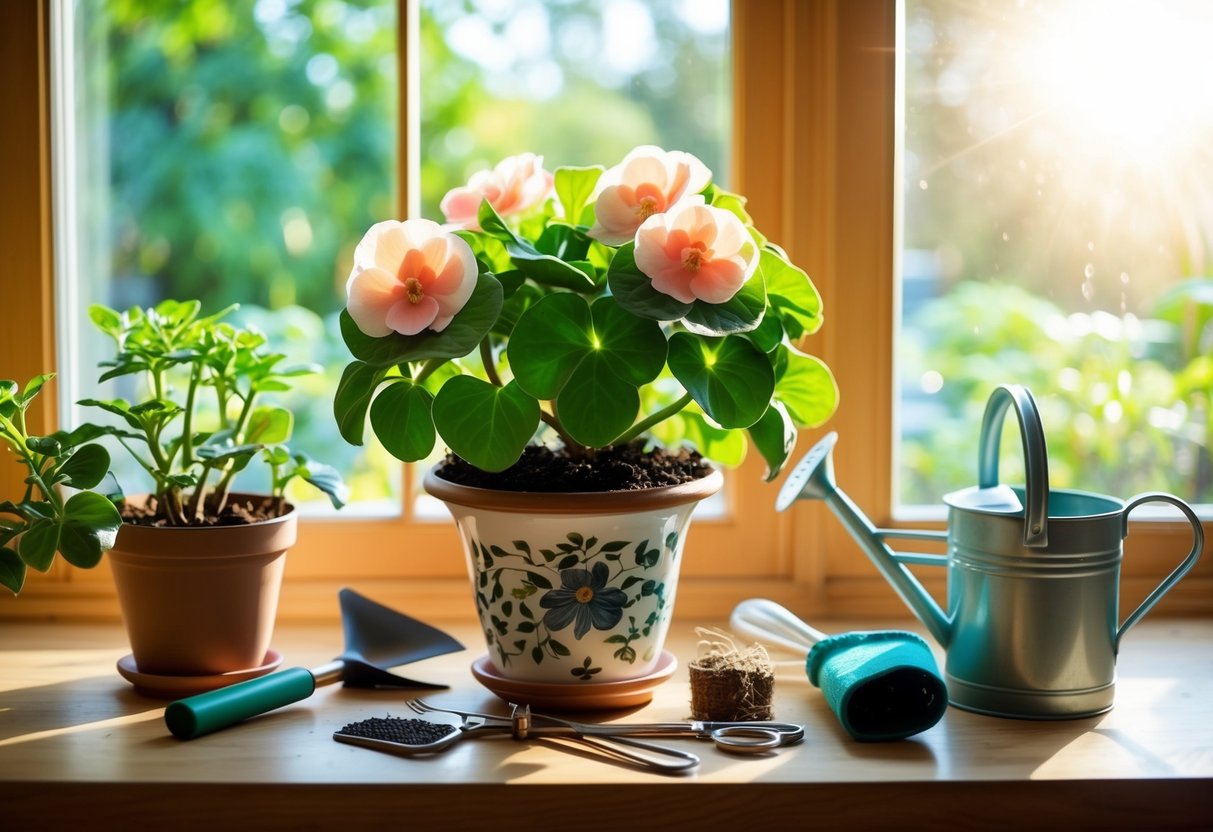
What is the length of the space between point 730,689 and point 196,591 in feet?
1.64

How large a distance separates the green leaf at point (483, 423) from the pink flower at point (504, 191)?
0.69 ft

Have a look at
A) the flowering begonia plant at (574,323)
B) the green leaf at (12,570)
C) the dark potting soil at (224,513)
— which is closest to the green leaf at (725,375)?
the flowering begonia plant at (574,323)

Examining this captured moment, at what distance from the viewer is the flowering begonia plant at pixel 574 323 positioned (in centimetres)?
85

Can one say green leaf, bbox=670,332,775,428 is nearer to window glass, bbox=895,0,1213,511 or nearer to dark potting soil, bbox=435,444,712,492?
dark potting soil, bbox=435,444,712,492

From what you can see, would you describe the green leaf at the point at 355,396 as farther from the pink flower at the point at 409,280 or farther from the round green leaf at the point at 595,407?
the round green leaf at the point at 595,407

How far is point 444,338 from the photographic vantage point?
2.81 feet

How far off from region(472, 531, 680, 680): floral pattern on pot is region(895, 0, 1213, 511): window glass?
0.48 m

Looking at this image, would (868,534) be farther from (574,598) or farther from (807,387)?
(574,598)

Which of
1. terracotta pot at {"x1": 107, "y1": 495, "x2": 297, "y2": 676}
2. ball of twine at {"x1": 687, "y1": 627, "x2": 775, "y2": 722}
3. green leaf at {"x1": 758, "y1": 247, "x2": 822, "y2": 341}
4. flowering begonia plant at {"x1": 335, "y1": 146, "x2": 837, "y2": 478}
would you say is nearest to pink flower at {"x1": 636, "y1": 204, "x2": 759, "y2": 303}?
flowering begonia plant at {"x1": 335, "y1": 146, "x2": 837, "y2": 478}

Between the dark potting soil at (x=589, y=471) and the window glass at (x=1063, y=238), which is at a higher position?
the window glass at (x=1063, y=238)

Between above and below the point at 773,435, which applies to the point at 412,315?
above

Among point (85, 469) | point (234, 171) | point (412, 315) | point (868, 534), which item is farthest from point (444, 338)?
point (234, 171)

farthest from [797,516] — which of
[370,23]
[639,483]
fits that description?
[370,23]

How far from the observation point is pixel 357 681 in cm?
104
